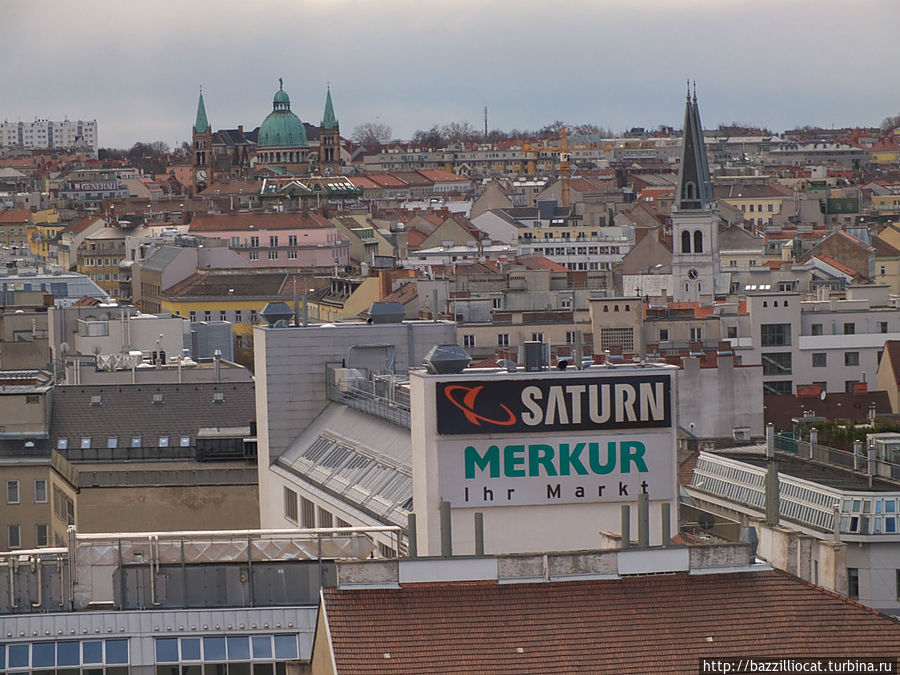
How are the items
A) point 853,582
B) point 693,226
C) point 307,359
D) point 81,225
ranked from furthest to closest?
point 81,225 < point 693,226 < point 853,582 < point 307,359

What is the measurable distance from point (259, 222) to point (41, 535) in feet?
318

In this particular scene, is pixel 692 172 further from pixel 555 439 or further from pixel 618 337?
pixel 555 439

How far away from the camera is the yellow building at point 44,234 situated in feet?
578

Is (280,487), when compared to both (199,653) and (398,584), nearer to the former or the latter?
(199,653)

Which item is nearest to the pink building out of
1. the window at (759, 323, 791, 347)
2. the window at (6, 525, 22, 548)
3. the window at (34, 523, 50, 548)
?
the window at (759, 323, 791, 347)

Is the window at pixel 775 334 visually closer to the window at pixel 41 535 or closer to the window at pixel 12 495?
the window at pixel 12 495

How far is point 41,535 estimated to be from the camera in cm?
4828

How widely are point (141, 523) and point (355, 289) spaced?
207 feet

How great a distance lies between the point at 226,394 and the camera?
172 ft

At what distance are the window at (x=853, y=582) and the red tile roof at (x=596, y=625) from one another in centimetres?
1901

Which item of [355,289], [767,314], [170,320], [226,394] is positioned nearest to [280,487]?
[226,394]

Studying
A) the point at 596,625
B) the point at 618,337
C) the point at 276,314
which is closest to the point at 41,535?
the point at 276,314

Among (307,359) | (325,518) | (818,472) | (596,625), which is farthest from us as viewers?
(818,472)

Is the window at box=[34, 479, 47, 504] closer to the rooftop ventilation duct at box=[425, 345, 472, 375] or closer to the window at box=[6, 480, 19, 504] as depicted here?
the window at box=[6, 480, 19, 504]
